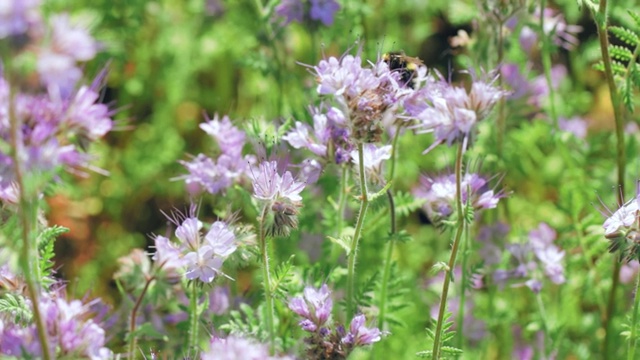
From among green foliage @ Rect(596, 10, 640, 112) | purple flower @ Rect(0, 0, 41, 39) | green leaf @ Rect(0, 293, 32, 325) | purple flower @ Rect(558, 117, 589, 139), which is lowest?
green leaf @ Rect(0, 293, 32, 325)

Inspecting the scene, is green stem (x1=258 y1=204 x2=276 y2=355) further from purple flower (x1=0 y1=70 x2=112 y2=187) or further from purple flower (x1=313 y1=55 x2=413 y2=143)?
purple flower (x1=0 y1=70 x2=112 y2=187)

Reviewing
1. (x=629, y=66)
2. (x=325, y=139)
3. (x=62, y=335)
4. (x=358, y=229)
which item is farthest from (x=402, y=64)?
(x=62, y=335)

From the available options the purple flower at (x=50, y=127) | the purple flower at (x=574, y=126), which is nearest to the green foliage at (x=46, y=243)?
the purple flower at (x=50, y=127)

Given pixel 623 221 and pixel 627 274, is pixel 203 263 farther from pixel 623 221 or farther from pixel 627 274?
pixel 627 274

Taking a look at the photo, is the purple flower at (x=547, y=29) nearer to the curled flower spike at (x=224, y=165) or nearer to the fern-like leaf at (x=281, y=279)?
the curled flower spike at (x=224, y=165)

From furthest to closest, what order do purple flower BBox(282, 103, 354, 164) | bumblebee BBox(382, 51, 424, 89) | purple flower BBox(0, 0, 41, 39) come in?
bumblebee BBox(382, 51, 424, 89) < purple flower BBox(282, 103, 354, 164) < purple flower BBox(0, 0, 41, 39)

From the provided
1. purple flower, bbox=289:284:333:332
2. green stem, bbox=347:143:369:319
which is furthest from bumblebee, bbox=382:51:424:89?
purple flower, bbox=289:284:333:332
